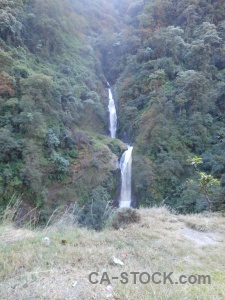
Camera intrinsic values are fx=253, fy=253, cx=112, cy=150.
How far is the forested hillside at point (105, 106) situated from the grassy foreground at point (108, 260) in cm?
717

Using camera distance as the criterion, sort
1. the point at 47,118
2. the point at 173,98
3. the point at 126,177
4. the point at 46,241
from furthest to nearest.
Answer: the point at 173,98
the point at 126,177
the point at 47,118
the point at 46,241

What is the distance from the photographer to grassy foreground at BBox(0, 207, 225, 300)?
1.89 metres

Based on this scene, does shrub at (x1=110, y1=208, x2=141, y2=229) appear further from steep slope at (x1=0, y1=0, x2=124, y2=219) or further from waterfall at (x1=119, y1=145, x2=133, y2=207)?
waterfall at (x1=119, y1=145, x2=133, y2=207)

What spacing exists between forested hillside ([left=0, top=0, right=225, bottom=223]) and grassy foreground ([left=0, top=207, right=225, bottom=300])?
7.17 meters

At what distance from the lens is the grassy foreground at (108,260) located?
1.89m

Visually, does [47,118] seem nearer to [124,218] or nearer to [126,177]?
[126,177]

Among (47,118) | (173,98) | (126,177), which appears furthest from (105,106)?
(126,177)

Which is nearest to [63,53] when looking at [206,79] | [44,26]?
[44,26]

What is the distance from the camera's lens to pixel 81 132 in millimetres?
18969

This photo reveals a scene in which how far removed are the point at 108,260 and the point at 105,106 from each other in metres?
22.8

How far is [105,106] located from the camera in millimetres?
24641

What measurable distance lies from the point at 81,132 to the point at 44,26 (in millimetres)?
11652

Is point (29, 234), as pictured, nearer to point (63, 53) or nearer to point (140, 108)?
point (140, 108)

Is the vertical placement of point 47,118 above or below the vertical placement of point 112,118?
below
